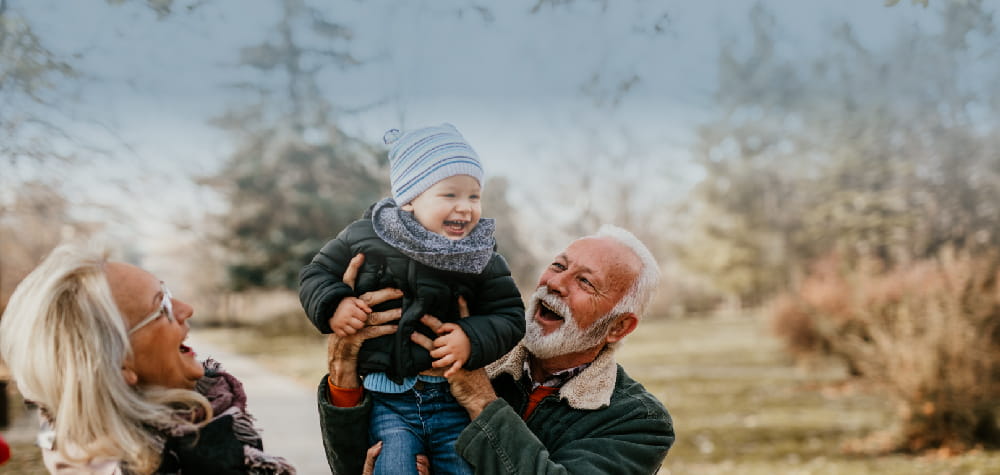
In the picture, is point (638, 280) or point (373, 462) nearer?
point (373, 462)

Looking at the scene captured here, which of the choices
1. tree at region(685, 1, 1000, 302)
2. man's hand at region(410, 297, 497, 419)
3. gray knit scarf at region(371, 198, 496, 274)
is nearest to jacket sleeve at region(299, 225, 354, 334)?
gray knit scarf at region(371, 198, 496, 274)

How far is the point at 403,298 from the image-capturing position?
2066 millimetres

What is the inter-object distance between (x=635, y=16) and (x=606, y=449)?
3.14 m

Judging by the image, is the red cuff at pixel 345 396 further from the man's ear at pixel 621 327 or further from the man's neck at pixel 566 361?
the man's ear at pixel 621 327

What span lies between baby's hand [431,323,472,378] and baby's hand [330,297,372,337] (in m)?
0.20

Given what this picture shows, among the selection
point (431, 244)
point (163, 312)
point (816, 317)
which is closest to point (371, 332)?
point (431, 244)

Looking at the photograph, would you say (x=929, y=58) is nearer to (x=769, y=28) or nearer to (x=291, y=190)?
(x=769, y=28)

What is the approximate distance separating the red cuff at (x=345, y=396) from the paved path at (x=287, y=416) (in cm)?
299

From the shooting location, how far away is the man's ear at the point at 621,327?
2502mm

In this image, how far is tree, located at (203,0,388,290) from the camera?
20094 mm

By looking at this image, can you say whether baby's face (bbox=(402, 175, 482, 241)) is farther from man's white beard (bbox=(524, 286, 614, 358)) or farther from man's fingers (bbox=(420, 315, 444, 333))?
man's white beard (bbox=(524, 286, 614, 358))

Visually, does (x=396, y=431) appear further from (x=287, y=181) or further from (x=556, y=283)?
(x=287, y=181)

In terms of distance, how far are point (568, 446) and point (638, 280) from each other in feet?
1.93

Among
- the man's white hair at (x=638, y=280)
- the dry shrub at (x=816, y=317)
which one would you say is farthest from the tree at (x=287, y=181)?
the man's white hair at (x=638, y=280)
